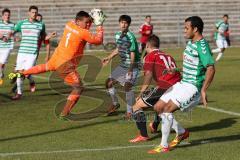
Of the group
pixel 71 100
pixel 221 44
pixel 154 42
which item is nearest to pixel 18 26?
pixel 71 100

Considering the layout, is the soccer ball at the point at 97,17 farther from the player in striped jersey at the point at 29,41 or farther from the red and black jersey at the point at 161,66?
the player in striped jersey at the point at 29,41

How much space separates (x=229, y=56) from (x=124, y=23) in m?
19.4

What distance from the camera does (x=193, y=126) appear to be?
12.0m

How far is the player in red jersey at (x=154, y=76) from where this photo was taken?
33.9 feet

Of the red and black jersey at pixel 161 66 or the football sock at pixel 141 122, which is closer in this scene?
the red and black jersey at pixel 161 66

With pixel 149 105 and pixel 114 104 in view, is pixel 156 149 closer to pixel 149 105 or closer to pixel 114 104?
pixel 149 105

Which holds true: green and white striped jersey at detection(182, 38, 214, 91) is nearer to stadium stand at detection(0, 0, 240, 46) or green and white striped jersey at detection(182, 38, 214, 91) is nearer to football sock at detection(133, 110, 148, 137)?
football sock at detection(133, 110, 148, 137)

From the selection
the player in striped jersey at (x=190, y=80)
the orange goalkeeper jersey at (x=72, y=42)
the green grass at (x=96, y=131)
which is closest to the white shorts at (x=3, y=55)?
the green grass at (x=96, y=131)

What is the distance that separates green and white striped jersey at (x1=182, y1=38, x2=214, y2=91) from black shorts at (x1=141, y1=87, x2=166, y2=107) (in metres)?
1.09

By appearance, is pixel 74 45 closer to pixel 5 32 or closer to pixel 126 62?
pixel 126 62

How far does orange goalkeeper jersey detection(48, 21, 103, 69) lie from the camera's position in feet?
41.8

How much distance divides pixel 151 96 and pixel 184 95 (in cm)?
128

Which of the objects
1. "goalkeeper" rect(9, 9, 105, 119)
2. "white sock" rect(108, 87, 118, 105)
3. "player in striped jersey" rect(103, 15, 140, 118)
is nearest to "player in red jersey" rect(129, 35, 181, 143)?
"player in striped jersey" rect(103, 15, 140, 118)

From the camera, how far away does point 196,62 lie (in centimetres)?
943
